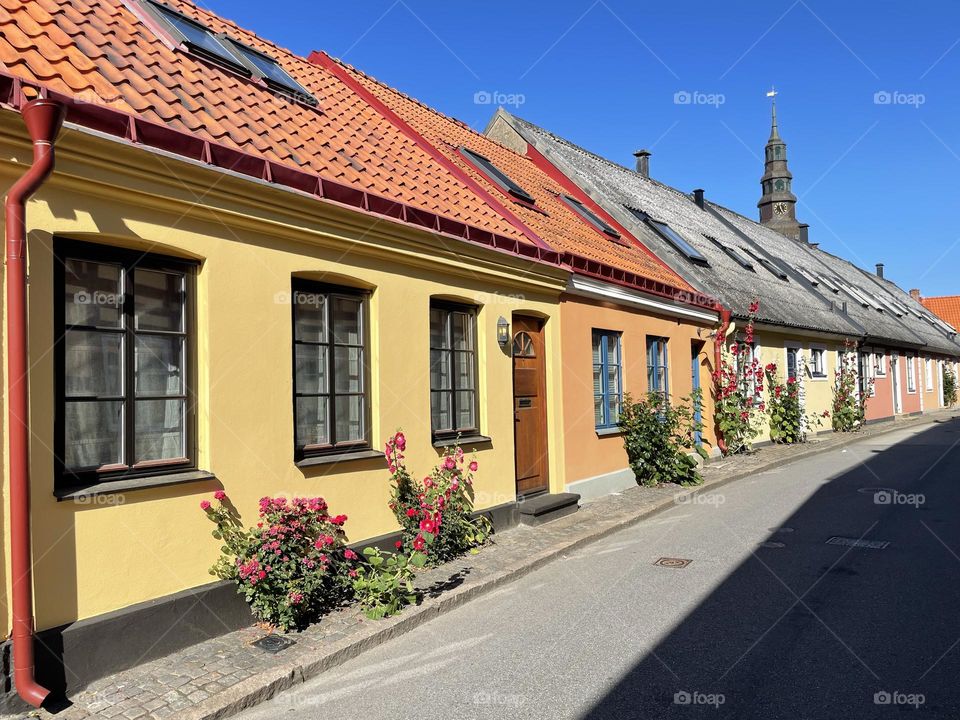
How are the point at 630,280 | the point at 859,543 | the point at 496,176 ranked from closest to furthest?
the point at 859,543
the point at 630,280
the point at 496,176

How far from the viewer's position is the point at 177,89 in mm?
6078

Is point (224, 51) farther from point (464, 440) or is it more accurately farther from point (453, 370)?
point (464, 440)

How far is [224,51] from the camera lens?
7566 mm

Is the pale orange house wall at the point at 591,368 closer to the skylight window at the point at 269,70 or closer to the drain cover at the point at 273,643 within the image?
the skylight window at the point at 269,70

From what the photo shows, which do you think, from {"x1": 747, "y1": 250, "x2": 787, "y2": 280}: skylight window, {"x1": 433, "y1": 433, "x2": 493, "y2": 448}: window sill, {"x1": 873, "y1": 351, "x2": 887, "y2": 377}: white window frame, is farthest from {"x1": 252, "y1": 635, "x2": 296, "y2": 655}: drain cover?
{"x1": 873, "y1": 351, "x2": 887, "y2": 377}: white window frame

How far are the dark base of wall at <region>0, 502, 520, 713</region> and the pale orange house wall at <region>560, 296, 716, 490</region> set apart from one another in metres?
5.68

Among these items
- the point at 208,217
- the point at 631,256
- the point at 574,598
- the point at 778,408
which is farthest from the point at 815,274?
the point at 208,217

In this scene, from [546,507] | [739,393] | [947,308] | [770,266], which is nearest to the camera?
[546,507]

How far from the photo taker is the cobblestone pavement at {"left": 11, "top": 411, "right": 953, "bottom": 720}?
401cm

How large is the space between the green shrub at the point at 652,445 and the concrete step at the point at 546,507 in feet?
7.02

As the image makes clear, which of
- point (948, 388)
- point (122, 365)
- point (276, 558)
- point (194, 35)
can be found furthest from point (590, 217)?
point (948, 388)

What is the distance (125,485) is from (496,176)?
850 cm

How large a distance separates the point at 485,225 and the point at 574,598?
4497 mm

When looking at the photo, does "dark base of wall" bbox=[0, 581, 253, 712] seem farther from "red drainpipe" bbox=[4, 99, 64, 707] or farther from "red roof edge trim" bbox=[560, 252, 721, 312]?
"red roof edge trim" bbox=[560, 252, 721, 312]
